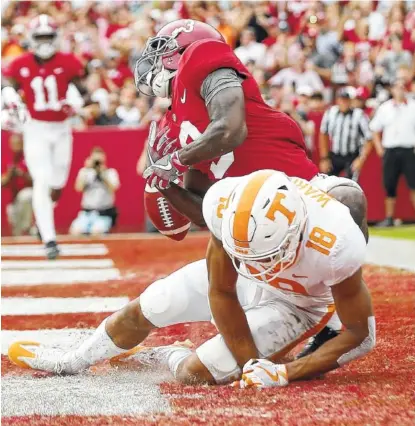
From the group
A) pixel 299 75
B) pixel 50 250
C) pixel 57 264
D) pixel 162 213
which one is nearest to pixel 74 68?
pixel 50 250

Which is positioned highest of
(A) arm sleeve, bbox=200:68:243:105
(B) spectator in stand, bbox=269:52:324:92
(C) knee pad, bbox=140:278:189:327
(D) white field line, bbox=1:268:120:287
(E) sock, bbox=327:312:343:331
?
(A) arm sleeve, bbox=200:68:243:105

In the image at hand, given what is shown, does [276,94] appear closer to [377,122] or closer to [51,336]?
[377,122]

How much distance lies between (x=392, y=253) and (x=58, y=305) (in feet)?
10.8

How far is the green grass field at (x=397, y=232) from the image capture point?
31.6 ft

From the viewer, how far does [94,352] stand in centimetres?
331

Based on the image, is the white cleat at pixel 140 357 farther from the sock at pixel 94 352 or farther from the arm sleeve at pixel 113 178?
the arm sleeve at pixel 113 178

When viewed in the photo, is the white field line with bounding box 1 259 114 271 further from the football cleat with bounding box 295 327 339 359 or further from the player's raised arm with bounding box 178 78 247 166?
the player's raised arm with bounding box 178 78 247 166

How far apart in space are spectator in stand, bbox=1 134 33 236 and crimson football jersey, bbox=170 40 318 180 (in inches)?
295

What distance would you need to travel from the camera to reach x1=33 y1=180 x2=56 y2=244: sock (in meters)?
7.52

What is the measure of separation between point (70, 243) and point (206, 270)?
6.48m

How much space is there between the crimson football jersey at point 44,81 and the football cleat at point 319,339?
4824mm

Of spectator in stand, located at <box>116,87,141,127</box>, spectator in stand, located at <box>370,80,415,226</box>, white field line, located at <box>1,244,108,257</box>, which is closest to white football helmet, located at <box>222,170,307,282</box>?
white field line, located at <box>1,244,108,257</box>

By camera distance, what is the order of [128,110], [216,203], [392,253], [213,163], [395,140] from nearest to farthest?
[216,203], [213,163], [392,253], [395,140], [128,110]

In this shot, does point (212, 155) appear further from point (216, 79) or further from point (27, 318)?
point (27, 318)
